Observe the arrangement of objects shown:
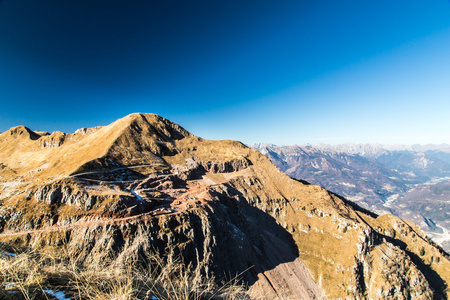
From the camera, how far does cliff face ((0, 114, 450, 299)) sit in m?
46.7

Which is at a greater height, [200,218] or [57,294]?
[57,294]

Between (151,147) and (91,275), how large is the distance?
384 feet

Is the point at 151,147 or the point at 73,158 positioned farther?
the point at 151,147

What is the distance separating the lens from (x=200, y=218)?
60438 millimetres

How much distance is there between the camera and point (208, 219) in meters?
61.4

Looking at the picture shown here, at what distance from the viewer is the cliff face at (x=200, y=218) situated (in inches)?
1838

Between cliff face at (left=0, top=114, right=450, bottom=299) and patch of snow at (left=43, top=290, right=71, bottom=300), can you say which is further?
cliff face at (left=0, top=114, right=450, bottom=299)

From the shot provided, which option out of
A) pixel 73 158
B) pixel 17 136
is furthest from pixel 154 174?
pixel 17 136

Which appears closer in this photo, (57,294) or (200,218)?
(57,294)

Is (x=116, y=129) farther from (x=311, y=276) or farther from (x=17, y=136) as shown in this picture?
(x=311, y=276)

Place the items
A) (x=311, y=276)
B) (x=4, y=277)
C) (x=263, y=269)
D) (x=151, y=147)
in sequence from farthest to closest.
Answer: (x=151, y=147), (x=311, y=276), (x=263, y=269), (x=4, y=277)

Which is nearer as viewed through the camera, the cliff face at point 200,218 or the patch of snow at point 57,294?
the patch of snow at point 57,294

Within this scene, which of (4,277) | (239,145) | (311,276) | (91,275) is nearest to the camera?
(4,277)

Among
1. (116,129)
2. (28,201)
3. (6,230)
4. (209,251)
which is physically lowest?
(209,251)
